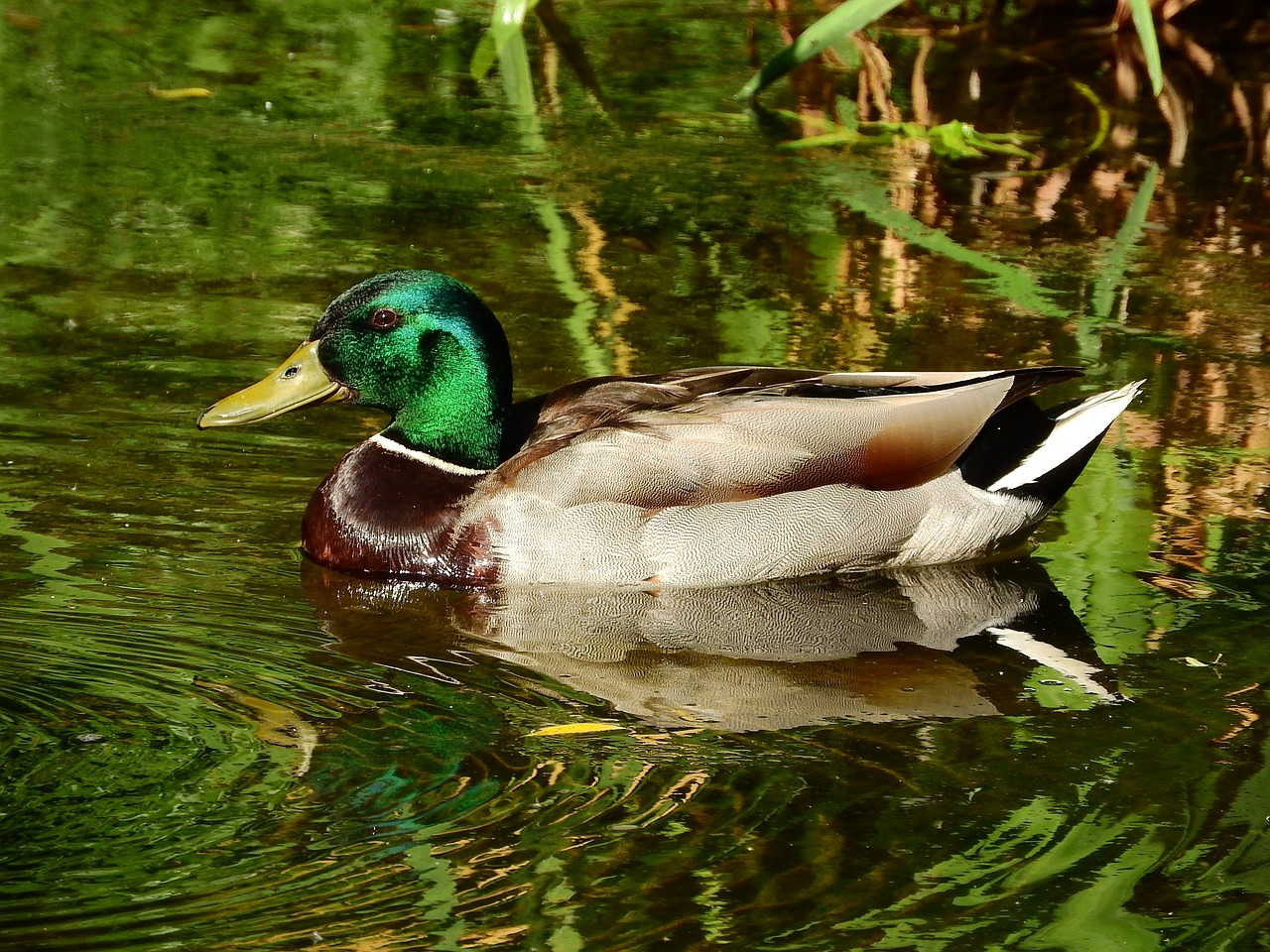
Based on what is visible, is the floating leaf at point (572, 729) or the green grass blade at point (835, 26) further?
the green grass blade at point (835, 26)

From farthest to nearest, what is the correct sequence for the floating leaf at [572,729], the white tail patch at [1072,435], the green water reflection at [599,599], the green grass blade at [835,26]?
the green grass blade at [835,26]
the white tail patch at [1072,435]
the floating leaf at [572,729]
the green water reflection at [599,599]

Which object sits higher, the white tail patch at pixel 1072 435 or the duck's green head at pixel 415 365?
the duck's green head at pixel 415 365

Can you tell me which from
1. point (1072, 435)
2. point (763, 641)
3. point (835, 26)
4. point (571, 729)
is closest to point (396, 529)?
point (763, 641)

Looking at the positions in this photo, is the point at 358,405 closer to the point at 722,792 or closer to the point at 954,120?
the point at 722,792

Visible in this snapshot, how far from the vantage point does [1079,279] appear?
867 centimetres

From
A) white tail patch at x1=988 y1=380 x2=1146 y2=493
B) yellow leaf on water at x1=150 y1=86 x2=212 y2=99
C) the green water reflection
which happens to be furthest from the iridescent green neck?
yellow leaf on water at x1=150 y1=86 x2=212 y2=99

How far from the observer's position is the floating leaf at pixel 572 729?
4.70m

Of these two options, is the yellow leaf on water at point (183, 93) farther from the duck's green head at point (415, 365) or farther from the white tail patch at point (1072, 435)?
the white tail patch at point (1072, 435)

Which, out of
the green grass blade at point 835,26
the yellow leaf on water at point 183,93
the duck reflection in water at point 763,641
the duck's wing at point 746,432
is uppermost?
the green grass blade at point 835,26

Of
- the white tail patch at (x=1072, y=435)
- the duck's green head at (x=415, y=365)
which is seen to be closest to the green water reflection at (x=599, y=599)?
the white tail patch at (x=1072, y=435)

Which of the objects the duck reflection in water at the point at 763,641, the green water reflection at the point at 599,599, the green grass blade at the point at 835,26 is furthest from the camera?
the green grass blade at the point at 835,26

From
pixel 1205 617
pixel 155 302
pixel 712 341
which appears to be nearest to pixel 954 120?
pixel 712 341

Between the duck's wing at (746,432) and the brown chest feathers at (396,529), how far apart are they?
0.57 ft

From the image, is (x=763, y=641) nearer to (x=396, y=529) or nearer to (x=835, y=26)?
(x=396, y=529)
